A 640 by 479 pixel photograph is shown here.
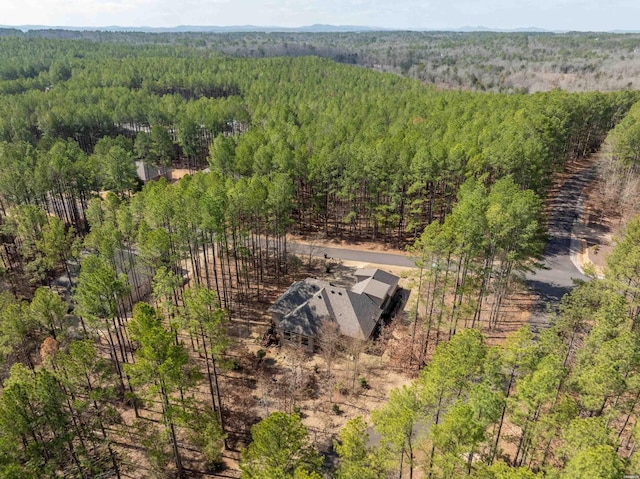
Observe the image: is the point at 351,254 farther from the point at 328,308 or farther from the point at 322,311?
the point at 322,311

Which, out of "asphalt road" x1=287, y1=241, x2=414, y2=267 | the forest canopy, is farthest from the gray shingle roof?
"asphalt road" x1=287, y1=241, x2=414, y2=267

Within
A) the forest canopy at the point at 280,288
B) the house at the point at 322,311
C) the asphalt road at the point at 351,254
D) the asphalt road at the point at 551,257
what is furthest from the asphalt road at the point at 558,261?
the house at the point at 322,311

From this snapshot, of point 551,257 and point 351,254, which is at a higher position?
point 551,257

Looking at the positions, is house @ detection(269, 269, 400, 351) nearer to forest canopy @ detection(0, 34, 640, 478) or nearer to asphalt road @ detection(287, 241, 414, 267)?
forest canopy @ detection(0, 34, 640, 478)

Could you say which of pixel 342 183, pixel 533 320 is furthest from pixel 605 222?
pixel 342 183

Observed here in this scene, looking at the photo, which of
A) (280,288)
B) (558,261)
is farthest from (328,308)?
(558,261)

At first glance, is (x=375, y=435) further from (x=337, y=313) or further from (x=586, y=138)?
(x=586, y=138)
